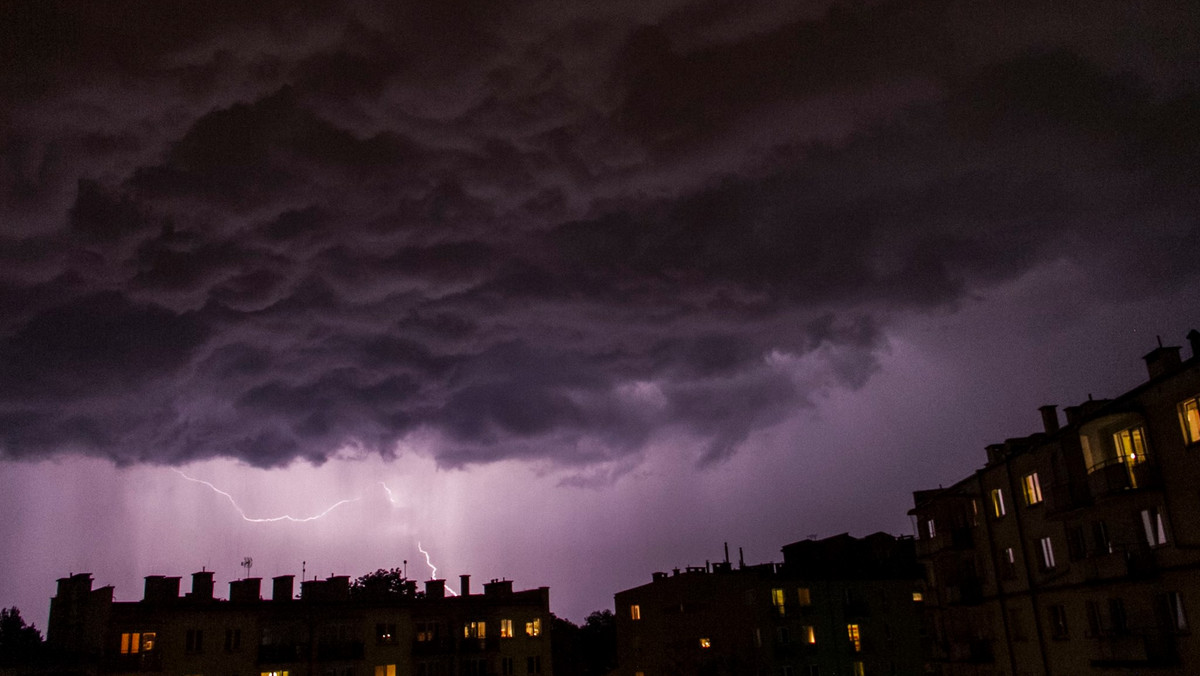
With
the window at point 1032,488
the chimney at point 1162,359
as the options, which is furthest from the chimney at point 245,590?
the chimney at point 1162,359

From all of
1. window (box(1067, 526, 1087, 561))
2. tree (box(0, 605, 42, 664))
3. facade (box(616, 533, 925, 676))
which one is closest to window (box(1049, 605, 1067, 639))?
window (box(1067, 526, 1087, 561))

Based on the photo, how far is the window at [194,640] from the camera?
5981 cm

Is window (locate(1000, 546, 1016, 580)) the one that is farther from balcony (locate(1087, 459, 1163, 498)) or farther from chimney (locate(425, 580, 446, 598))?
chimney (locate(425, 580, 446, 598))

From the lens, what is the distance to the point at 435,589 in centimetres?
7369

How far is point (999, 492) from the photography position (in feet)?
159

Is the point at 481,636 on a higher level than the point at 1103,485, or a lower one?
lower

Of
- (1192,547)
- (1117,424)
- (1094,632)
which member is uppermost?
(1117,424)

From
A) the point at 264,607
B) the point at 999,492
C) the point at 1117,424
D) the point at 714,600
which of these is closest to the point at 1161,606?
the point at 1117,424

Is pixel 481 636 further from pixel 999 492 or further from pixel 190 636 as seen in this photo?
pixel 999 492

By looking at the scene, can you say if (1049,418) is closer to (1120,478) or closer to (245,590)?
(1120,478)

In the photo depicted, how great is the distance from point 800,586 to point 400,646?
110ft

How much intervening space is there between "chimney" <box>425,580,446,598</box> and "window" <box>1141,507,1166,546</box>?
5401 centimetres

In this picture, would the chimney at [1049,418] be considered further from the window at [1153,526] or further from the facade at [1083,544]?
the window at [1153,526]

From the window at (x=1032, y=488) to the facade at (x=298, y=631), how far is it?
138 feet
